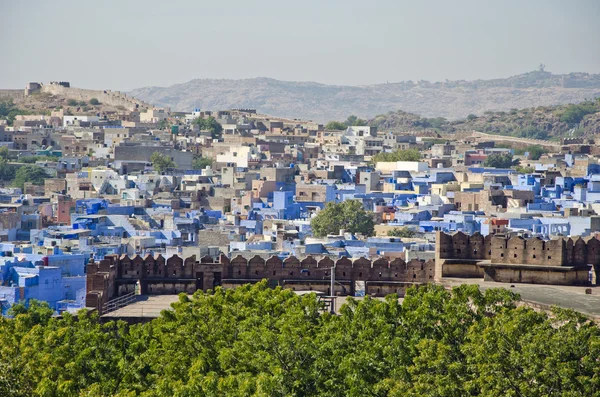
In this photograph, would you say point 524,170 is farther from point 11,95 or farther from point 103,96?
point 11,95

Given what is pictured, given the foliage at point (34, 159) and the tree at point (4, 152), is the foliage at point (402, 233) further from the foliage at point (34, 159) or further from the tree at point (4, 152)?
the tree at point (4, 152)

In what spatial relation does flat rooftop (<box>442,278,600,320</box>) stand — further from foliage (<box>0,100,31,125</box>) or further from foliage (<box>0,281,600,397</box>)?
foliage (<box>0,100,31,125</box>)

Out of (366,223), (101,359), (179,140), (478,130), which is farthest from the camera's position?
(478,130)

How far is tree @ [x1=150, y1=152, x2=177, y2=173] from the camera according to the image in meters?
87.2

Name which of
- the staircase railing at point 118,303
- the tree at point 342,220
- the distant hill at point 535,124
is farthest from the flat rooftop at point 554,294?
the distant hill at point 535,124

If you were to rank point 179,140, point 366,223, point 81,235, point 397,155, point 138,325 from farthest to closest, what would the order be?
point 179,140
point 397,155
point 366,223
point 81,235
point 138,325

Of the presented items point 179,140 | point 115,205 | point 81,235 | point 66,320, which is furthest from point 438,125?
point 66,320

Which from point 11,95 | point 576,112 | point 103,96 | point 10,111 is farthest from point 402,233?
point 576,112

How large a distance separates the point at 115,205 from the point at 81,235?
11754 millimetres

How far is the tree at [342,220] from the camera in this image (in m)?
60.9

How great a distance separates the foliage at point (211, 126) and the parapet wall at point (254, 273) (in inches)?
2963

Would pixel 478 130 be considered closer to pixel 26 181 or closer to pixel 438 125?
pixel 438 125

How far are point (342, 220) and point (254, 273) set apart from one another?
26441mm

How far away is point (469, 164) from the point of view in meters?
98.8
